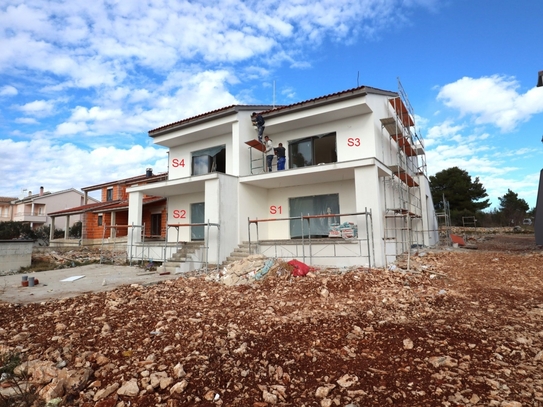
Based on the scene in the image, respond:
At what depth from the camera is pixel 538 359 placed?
11.4 ft

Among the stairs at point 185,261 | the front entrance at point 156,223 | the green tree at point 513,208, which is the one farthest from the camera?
the green tree at point 513,208

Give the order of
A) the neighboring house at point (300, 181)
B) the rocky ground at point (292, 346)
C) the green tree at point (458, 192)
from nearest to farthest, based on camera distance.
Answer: the rocky ground at point (292, 346) < the neighboring house at point (300, 181) < the green tree at point (458, 192)

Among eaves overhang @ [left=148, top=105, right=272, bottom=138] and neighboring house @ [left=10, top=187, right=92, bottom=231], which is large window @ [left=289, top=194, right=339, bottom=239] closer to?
eaves overhang @ [left=148, top=105, right=272, bottom=138]

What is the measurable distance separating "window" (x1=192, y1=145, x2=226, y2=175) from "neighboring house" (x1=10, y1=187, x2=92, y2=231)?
3176cm

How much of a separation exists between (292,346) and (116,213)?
75.4 ft

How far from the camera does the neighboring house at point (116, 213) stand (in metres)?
19.9

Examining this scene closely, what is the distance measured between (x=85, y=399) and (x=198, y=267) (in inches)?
348

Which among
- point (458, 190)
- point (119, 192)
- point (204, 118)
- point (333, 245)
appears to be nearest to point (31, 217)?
point (119, 192)

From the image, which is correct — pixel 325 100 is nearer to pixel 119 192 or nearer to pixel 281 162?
pixel 281 162

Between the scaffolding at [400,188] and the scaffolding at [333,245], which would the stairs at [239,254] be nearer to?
the scaffolding at [333,245]

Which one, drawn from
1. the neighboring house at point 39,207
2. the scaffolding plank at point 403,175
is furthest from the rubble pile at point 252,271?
the neighboring house at point 39,207

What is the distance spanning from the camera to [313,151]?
13055mm

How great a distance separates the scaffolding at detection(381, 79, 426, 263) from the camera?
1205 centimetres

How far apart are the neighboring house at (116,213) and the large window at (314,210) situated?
925 centimetres
